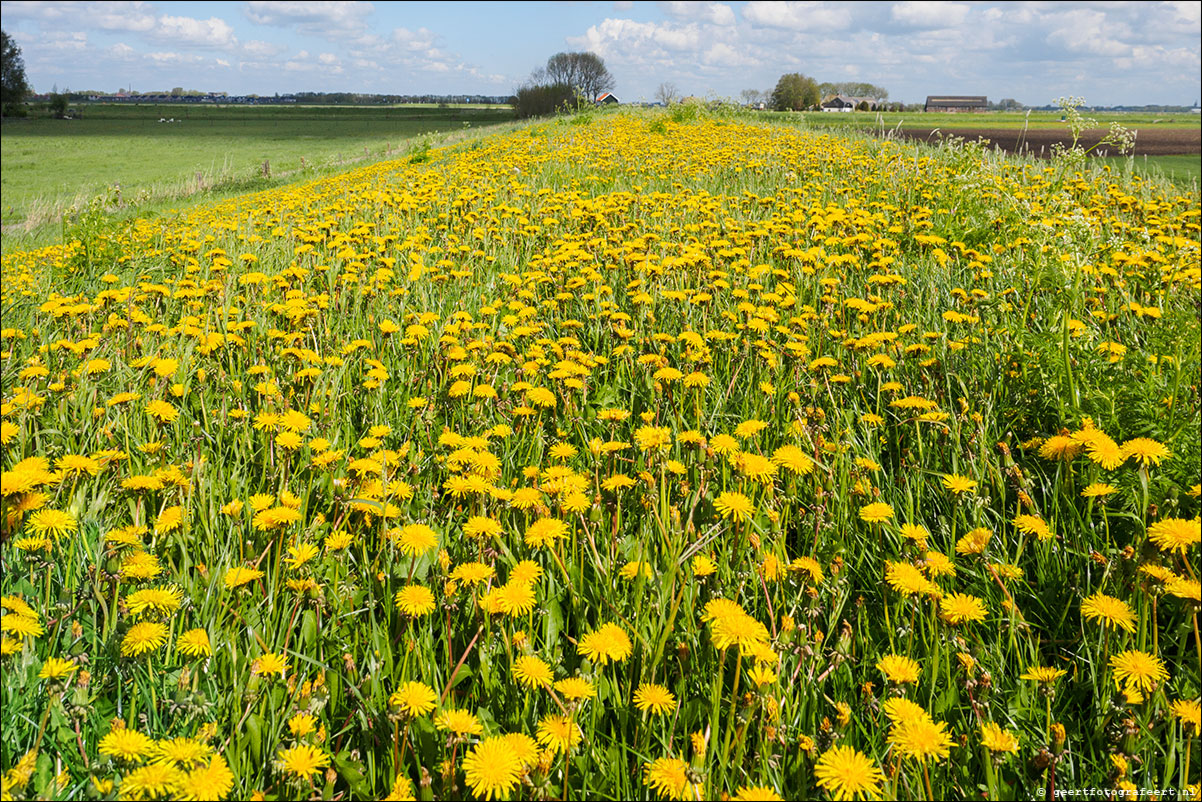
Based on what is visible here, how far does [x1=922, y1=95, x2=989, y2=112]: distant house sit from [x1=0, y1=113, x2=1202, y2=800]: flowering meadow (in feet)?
346

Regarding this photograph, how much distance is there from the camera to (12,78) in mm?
81000

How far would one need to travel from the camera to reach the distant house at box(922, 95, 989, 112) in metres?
93.9

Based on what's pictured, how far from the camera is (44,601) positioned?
6.08 feet

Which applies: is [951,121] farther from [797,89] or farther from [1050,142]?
[1050,142]

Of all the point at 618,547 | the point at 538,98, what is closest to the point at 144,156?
the point at 538,98

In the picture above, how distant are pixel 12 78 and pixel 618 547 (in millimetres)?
111303

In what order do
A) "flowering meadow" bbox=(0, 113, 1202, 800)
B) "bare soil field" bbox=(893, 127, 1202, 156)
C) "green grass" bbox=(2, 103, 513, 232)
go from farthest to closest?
"green grass" bbox=(2, 103, 513, 232)
"bare soil field" bbox=(893, 127, 1202, 156)
"flowering meadow" bbox=(0, 113, 1202, 800)

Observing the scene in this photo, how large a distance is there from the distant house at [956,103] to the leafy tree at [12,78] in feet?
367

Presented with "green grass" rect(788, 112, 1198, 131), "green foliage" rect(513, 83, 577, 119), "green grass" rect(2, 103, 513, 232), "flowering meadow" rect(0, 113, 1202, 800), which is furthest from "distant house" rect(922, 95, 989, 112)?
"flowering meadow" rect(0, 113, 1202, 800)

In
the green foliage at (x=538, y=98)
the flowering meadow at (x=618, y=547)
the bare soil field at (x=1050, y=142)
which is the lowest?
the flowering meadow at (x=618, y=547)

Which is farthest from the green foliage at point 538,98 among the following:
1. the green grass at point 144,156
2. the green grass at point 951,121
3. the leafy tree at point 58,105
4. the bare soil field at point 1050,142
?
the leafy tree at point 58,105

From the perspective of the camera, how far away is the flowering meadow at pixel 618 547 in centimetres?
147

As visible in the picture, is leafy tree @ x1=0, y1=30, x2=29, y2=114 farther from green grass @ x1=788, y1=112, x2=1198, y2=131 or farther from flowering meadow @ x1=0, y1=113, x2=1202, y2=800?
flowering meadow @ x1=0, y1=113, x2=1202, y2=800

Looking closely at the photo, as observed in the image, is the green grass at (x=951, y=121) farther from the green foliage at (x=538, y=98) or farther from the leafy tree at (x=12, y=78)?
the leafy tree at (x=12, y=78)
